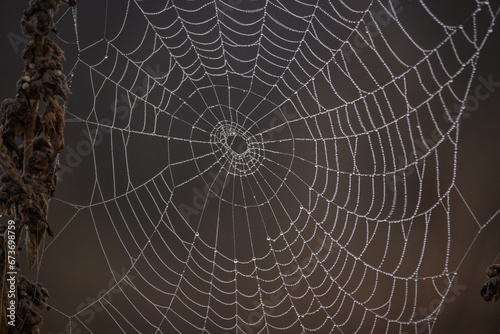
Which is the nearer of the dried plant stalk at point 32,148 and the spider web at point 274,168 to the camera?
the dried plant stalk at point 32,148

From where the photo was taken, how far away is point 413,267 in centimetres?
258

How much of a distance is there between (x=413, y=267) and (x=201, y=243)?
885mm

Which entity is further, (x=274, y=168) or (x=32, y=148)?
(x=274, y=168)

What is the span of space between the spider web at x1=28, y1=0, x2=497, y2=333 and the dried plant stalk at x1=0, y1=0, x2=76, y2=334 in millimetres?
996

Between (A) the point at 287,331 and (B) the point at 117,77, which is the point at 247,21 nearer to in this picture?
(B) the point at 117,77

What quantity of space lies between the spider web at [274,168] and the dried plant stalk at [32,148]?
996 millimetres

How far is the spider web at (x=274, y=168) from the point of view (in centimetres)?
246

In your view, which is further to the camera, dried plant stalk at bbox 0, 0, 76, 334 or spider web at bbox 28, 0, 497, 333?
spider web at bbox 28, 0, 497, 333

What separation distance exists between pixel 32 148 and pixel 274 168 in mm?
1333

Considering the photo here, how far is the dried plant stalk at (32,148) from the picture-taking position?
136 centimetres

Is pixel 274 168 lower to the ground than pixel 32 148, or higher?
higher

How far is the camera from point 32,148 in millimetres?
1402

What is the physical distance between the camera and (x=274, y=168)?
2.60m

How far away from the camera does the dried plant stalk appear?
4.45 feet
